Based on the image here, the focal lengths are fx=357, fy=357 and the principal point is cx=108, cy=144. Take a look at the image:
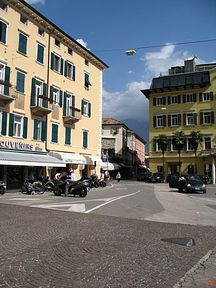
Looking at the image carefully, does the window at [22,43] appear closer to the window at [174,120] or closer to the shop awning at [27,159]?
the shop awning at [27,159]

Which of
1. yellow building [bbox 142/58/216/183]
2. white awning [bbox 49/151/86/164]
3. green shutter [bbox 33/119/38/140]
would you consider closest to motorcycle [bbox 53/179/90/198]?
green shutter [bbox 33/119/38/140]

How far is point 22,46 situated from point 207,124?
3907 cm

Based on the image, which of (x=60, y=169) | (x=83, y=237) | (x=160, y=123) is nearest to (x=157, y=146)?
(x=160, y=123)

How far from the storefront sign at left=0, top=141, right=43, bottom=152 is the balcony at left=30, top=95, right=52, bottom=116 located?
287 centimetres

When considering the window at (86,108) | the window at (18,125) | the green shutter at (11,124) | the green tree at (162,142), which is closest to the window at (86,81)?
the window at (86,108)

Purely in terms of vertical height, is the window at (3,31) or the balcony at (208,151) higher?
the window at (3,31)

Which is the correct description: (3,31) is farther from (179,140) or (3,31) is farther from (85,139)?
(179,140)

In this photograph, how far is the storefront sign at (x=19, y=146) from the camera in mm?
26109

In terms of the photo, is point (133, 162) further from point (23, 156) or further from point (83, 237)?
point (83, 237)

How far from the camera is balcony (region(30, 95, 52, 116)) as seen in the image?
29734mm

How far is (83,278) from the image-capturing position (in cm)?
554

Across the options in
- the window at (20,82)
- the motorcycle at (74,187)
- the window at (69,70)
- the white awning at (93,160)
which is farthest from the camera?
the white awning at (93,160)

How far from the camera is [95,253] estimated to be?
721cm

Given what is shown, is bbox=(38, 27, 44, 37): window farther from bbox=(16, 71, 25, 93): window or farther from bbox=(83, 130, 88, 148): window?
bbox=(83, 130, 88, 148): window
